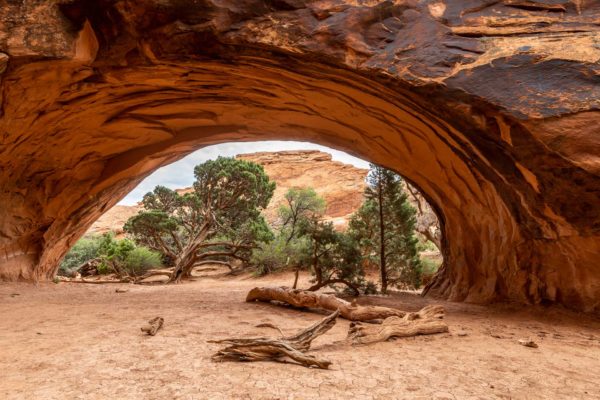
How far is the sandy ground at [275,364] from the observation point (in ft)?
7.06

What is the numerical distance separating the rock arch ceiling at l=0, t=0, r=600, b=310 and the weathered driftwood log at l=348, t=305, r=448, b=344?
2.26m

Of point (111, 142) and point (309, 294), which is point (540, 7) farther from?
point (111, 142)

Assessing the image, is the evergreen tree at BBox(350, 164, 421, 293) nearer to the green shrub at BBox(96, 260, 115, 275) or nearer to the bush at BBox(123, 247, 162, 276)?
the bush at BBox(123, 247, 162, 276)

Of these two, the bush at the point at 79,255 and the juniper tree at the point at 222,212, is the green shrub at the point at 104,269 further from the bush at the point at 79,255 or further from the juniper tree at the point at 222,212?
the bush at the point at 79,255

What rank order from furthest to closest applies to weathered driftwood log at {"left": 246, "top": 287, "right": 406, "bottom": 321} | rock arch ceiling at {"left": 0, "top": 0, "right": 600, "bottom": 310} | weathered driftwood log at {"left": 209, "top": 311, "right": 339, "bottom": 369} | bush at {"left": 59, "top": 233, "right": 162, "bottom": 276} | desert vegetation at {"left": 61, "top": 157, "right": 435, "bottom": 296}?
1. bush at {"left": 59, "top": 233, "right": 162, "bottom": 276}
2. desert vegetation at {"left": 61, "top": 157, "right": 435, "bottom": 296}
3. weathered driftwood log at {"left": 246, "top": 287, "right": 406, "bottom": 321}
4. rock arch ceiling at {"left": 0, "top": 0, "right": 600, "bottom": 310}
5. weathered driftwood log at {"left": 209, "top": 311, "right": 339, "bottom": 369}

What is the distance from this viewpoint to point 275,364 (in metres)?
2.64

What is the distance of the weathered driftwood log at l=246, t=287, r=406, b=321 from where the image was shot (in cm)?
470

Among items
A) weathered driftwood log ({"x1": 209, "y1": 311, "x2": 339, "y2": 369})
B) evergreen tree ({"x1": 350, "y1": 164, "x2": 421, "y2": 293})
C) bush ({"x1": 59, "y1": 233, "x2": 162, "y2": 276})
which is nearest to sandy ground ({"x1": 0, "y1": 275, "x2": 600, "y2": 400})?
weathered driftwood log ({"x1": 209, "y1": 311, "x2": 339, "y2": 369})

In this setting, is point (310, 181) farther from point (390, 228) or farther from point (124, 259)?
point (390, 228)

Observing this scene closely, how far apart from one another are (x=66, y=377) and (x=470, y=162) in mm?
5701

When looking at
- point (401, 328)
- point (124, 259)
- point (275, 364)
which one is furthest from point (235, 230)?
point (275, 364)

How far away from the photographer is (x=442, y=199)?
303 inches

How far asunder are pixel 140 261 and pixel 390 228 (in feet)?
44.6

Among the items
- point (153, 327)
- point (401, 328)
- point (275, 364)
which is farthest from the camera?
point (401, 328)
